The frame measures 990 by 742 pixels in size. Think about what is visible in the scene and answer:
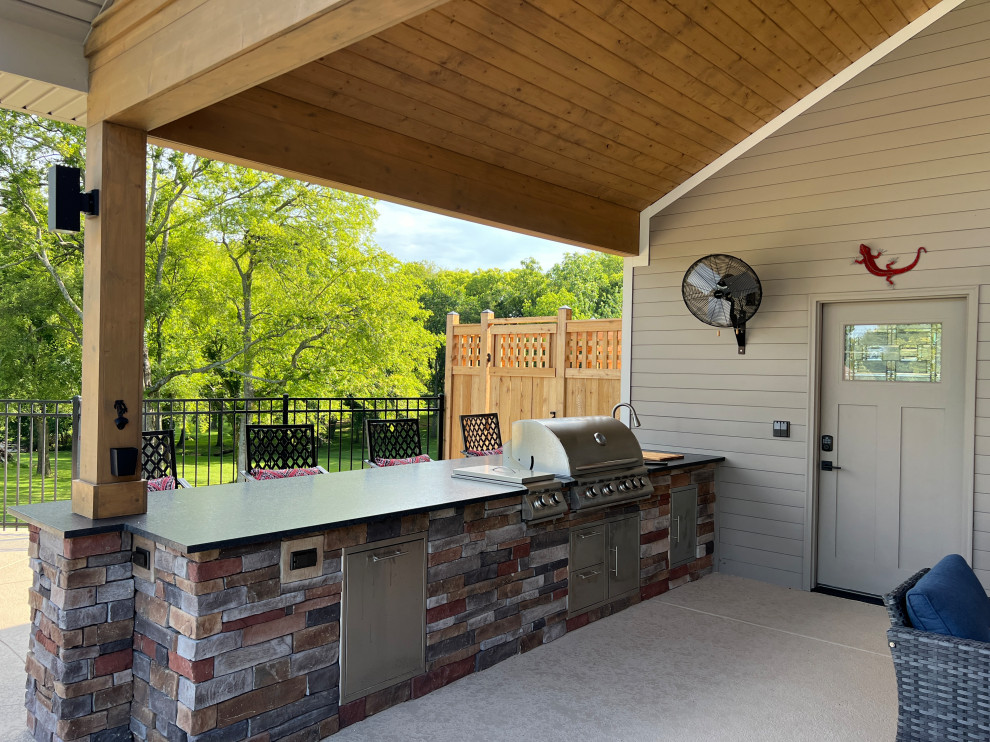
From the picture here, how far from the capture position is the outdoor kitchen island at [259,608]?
2387 mm

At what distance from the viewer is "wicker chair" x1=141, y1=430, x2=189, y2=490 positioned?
3.76m

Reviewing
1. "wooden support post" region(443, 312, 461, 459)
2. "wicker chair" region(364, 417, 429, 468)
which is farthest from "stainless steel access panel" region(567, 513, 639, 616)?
"wooden support post" region(443, 312, 461, 459)

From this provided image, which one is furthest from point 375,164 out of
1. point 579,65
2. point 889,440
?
point 889,440

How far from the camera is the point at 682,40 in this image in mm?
3715

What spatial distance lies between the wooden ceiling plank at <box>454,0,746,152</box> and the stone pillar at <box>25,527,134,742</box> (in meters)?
2.45

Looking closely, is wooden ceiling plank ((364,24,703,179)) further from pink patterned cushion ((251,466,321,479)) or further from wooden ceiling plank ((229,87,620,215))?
pink patterned cushion ((251,466,321,479))

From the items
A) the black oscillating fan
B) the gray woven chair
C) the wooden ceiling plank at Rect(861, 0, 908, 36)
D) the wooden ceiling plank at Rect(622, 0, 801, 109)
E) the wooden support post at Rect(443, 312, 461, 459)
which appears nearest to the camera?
the gray woven chair

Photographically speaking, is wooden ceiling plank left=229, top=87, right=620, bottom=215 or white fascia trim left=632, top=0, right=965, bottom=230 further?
white fascia trim left=632, top=0, right=965, bottom=230

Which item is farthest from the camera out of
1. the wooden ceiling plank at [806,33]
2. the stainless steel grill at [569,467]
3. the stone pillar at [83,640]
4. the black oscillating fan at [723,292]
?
the black oscillating fan at [723,292]

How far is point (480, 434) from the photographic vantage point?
19.1 feet

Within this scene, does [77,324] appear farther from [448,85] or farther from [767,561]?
[767,561]

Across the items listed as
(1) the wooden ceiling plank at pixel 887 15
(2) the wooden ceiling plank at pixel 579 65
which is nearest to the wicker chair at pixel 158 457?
(2) the wooden ceiling plank at pixel 579 65

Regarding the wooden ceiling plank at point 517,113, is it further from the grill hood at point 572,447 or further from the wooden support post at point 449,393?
the wooden support post at point 449,393

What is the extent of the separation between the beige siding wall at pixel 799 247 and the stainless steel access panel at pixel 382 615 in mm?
2899
